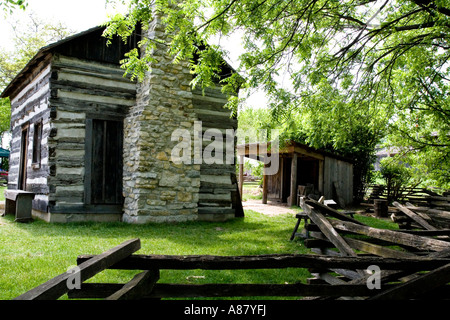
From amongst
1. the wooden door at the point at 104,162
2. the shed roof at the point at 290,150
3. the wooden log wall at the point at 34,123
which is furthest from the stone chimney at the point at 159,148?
the shed roof at the point at 290,150

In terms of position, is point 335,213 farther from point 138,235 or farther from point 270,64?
point 138,235

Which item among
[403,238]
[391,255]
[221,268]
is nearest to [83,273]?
[221,268]

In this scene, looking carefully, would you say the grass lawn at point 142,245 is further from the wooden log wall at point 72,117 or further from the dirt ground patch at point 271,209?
the dirt ground patch at point 271,209

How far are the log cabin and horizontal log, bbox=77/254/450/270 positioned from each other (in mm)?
6596

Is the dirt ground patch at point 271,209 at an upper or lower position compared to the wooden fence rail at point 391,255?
lower

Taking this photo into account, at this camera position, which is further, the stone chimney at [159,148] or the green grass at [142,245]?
the stone chimney at [159,148]

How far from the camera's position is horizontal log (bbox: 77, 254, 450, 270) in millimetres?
2623

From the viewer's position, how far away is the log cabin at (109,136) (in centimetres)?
905

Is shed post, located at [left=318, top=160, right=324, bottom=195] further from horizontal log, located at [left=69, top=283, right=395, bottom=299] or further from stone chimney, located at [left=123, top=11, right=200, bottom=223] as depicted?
horizontal log, located at [left=69, top=283, right=395, bottom=299]

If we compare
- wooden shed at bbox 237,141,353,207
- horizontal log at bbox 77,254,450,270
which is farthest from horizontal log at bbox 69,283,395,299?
wooden shed at bbox 237,141,353,207

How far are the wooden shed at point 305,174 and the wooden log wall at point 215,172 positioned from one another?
4496mm

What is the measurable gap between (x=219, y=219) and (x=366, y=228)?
7.06 metres

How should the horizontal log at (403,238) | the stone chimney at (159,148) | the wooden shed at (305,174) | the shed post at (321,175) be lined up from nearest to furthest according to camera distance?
the horizontal log at (403,238) → the stone chimney at (159,148) → the wooden shed at (305,174) → the shed post at (321,175)
